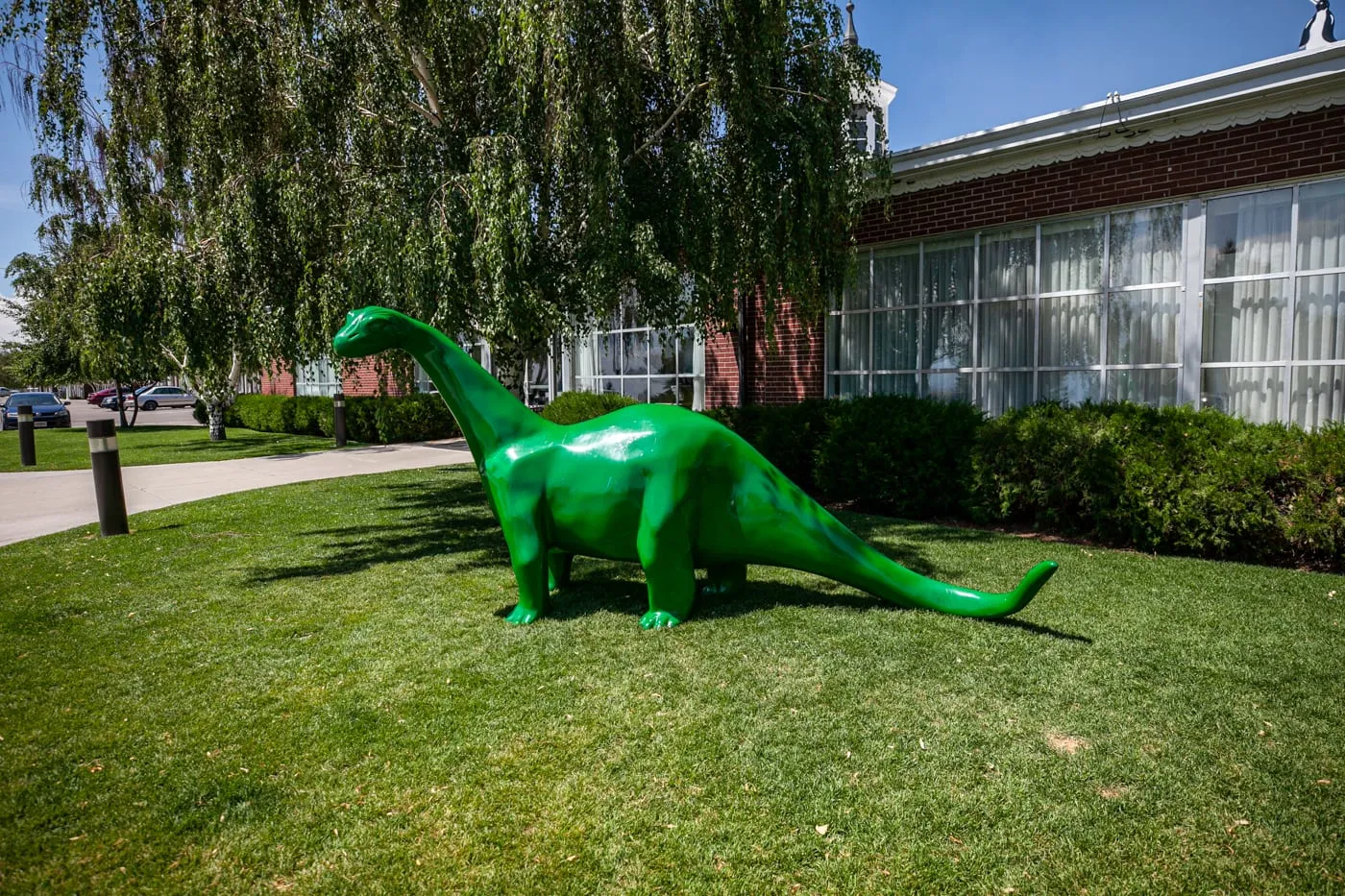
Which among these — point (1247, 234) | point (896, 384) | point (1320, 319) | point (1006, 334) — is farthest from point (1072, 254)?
point (896, 384)

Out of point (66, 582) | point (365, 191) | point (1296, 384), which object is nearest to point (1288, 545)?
point (1296, 384)

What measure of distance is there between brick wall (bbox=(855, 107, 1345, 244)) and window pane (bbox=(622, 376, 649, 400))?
518cm

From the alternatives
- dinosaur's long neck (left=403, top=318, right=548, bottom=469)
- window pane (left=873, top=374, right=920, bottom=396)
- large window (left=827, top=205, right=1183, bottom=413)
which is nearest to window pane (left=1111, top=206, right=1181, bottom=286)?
large window (left=827, top=205, right=1183, bottom=413)

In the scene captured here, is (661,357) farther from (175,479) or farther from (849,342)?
(175,479)

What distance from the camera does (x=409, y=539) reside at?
780 cm

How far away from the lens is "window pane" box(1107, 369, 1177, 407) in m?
7.92

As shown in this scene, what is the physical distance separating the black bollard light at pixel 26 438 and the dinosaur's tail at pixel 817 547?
17406 millimetres

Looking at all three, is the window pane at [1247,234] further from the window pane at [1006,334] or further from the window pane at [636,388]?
the window pane at [636,388]

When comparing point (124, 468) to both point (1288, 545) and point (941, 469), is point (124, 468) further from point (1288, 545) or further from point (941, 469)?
point (1288, 545)

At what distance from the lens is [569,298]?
7.04 meters

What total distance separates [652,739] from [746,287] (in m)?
4.98

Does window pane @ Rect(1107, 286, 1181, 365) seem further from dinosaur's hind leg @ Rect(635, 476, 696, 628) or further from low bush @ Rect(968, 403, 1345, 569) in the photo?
dinosaur's hind leg @ Rect(635, 476, 696, 628)

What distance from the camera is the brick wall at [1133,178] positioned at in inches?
273

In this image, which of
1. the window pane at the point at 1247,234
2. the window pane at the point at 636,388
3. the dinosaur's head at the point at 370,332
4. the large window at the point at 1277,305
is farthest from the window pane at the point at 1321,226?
the window pane at the point at 636,388
